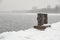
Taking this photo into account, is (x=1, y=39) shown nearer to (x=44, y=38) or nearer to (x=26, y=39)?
(x=26, y=39)

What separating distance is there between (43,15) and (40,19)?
8.8 inches

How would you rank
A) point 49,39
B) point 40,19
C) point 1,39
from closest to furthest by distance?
point 1,39, point 49,39, point 40,19

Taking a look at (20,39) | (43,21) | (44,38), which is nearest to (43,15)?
(43,21)

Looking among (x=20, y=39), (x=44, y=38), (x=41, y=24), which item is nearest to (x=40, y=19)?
(x=41, y=24)

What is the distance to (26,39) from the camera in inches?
146

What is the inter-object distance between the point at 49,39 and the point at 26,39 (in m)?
0.54

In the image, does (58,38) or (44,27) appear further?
(44,27)

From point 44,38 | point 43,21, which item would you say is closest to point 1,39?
point 44,38

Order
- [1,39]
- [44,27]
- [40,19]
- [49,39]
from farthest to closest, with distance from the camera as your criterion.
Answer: [40,19] < [44,27] < [49,39] < [1,39]

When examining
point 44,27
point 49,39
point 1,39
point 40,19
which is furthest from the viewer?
point 40,19

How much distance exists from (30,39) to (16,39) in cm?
32

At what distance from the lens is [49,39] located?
3.88 metres

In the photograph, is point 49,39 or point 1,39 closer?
point 1,39

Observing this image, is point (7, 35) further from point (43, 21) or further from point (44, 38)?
point (43, 21)
